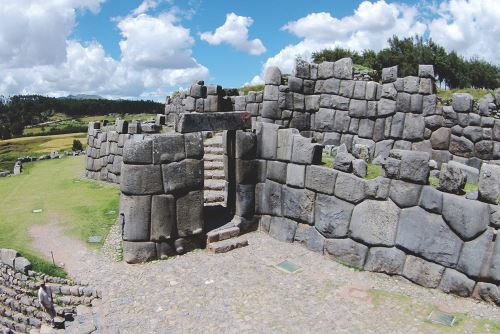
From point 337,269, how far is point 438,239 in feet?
7.35

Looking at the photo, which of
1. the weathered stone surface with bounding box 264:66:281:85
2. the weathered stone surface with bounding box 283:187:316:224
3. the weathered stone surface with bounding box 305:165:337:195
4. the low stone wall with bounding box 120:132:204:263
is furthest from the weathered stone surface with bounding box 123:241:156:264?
the weathered stone surface with bounding box 264:66:281:85

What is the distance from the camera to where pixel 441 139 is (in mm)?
13008

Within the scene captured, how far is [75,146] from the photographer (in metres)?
32.4

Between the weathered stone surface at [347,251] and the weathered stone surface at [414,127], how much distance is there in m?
5.63

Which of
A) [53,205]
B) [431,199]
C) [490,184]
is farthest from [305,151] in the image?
[53,205]

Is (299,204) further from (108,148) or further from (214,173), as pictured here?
(108,148)

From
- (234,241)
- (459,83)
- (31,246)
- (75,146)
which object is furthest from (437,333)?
(459,83)

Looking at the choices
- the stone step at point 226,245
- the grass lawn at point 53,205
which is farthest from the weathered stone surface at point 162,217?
the grass lawn at point 53,205

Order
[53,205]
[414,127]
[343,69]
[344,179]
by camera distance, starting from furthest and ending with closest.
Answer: [343,69] → [53,205] → [414,127] → [344,179]

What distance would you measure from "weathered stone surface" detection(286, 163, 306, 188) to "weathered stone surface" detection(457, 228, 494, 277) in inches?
152

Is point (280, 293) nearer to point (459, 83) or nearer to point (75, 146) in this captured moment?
point (75, 146)

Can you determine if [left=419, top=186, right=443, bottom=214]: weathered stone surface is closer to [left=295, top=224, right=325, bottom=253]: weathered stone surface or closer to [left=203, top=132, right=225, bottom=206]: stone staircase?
[left=295, top=224, right=325, bottom=253]: weathered stone surface

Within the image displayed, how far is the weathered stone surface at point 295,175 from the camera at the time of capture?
402 inches

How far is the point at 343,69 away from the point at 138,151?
8.43 metres
